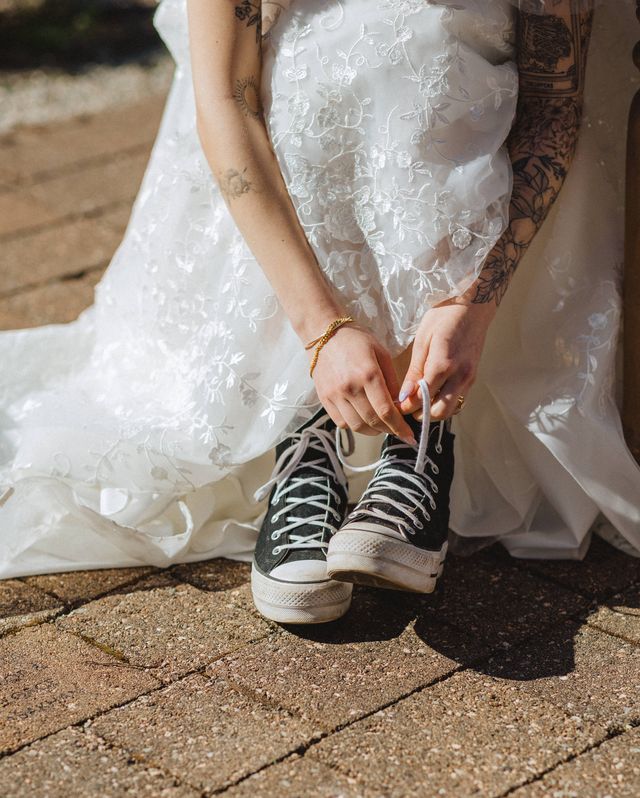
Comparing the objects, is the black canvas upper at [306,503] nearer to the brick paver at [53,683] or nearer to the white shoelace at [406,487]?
the white shoelace at [406,487]

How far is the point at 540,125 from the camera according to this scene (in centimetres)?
146

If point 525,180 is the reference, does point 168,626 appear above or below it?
below

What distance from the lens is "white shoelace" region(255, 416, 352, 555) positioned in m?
1.42

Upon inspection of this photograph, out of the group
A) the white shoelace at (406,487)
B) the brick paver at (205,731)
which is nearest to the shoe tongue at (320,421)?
the white shoelace at (406,487)

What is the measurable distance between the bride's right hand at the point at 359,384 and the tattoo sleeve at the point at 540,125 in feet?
0.55

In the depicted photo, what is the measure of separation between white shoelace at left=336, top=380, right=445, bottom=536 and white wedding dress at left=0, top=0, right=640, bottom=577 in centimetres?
12

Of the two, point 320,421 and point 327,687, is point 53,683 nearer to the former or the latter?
point 327,687

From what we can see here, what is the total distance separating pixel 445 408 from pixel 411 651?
0.98 ft

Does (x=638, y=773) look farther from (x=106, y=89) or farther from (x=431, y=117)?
(x=106, y=89)

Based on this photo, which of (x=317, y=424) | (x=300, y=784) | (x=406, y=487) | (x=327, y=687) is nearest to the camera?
(x=300, y=784)

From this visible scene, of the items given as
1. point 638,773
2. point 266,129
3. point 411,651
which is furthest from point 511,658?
point 266,129

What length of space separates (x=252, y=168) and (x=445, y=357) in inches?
13.8

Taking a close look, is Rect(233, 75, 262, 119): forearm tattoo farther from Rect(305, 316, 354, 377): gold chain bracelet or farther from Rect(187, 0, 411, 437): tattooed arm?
Rect(305, 316, 354, 377): gold chain bracelet

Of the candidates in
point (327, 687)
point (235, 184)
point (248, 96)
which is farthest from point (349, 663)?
point (248, 96)
